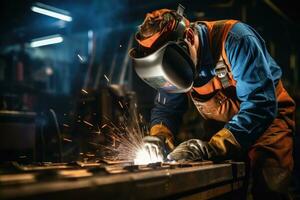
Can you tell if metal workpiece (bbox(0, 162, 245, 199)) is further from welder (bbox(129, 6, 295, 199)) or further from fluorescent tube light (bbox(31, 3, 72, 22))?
fluorescent tube light (bbox(31, 3, 72, 22))

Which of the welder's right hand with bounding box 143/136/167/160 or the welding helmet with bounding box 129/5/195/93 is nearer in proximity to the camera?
the welding helmet with bounding box 129/5/195/93

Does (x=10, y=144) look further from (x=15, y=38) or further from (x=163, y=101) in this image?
(x=15, y=38)

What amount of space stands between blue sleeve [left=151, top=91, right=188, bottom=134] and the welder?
34 cm

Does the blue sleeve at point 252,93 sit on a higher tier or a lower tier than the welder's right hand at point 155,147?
higher

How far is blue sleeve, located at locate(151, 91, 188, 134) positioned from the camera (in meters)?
3.10

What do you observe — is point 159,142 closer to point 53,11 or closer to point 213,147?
point 213,147

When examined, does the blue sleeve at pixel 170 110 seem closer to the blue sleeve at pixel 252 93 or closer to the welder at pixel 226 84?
the welder at pixel 226 84

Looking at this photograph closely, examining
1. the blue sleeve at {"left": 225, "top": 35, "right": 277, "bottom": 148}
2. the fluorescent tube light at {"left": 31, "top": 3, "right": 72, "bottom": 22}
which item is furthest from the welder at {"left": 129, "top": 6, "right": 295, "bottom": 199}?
the fluorescent tube light at {"left": 31, "top": 3, "right": 72, "bottom": 22}

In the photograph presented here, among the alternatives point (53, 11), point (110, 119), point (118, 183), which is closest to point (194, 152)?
point (118, 183)

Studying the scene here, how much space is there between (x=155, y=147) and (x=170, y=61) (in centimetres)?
61

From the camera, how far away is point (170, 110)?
311cm

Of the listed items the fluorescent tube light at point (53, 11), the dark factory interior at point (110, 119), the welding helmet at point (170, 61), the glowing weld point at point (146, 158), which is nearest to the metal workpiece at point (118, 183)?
the dark factory interior at point (110, 119)

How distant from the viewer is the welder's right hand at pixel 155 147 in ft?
8.05

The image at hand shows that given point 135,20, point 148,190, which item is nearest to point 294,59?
point 135,20
